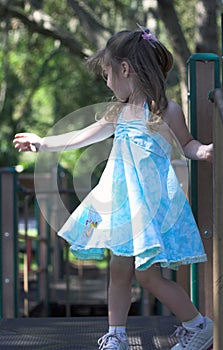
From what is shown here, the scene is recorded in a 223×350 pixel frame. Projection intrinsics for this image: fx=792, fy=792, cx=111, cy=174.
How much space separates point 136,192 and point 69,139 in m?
0.40

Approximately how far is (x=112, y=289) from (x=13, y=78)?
16.6 m

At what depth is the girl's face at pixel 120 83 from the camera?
10.9ft

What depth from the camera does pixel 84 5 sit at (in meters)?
11.3

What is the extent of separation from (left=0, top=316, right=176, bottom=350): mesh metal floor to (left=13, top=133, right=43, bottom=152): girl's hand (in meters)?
0.91

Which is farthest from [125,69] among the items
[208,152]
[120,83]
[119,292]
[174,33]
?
[174,33]

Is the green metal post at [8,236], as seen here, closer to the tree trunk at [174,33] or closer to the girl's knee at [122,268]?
the girl's knee at [122,268]

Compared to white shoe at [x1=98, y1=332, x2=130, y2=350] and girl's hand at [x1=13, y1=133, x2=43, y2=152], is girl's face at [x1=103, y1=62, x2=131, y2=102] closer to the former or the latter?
girl's hand at [x1=13, y1=133, x2=43, y2=152]

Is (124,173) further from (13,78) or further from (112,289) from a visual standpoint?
(13,78)

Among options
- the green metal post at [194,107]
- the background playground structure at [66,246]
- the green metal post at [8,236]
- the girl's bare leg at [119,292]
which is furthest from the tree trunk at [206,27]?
the girl's bare leg at [119,292]

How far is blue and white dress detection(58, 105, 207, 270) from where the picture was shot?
10.3 feet

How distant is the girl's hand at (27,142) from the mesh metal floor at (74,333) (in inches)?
35.8

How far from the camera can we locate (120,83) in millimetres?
3332

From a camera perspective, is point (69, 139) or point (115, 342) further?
point (69, 139)

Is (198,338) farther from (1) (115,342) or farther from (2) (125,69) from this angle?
(2) (125,69)
